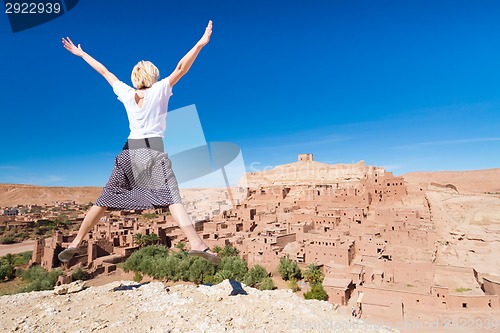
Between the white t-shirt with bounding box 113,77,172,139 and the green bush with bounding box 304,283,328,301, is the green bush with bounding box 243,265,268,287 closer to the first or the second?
the green bush with bounding box 304,283,328,301

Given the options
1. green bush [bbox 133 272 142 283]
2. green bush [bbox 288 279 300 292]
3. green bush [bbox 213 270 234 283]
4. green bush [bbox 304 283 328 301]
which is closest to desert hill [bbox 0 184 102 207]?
green bush [bbox 133 272 142 283]

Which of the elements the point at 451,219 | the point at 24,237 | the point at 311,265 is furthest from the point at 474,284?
the point at 24,237

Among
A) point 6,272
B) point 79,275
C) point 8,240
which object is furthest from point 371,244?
point 8,240

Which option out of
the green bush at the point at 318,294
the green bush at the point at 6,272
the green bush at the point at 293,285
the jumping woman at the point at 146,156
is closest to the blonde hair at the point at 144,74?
the jumping woman at the point at 146,156

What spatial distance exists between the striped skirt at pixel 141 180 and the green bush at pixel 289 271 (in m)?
13.8

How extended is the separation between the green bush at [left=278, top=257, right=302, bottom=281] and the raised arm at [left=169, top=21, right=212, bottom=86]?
Result: 47.1ft

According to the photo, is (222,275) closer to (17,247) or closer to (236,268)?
(236,268)

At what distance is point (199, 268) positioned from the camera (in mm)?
15086

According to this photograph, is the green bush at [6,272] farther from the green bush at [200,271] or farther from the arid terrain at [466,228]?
the arid terrain at [466,228]

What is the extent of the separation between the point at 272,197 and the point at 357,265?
64.3 feet

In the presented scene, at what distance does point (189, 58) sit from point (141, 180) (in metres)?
1.06

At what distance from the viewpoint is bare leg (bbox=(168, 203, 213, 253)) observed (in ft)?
7.68

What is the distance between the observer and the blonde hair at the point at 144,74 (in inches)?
99.0

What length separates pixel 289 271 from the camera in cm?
1553
